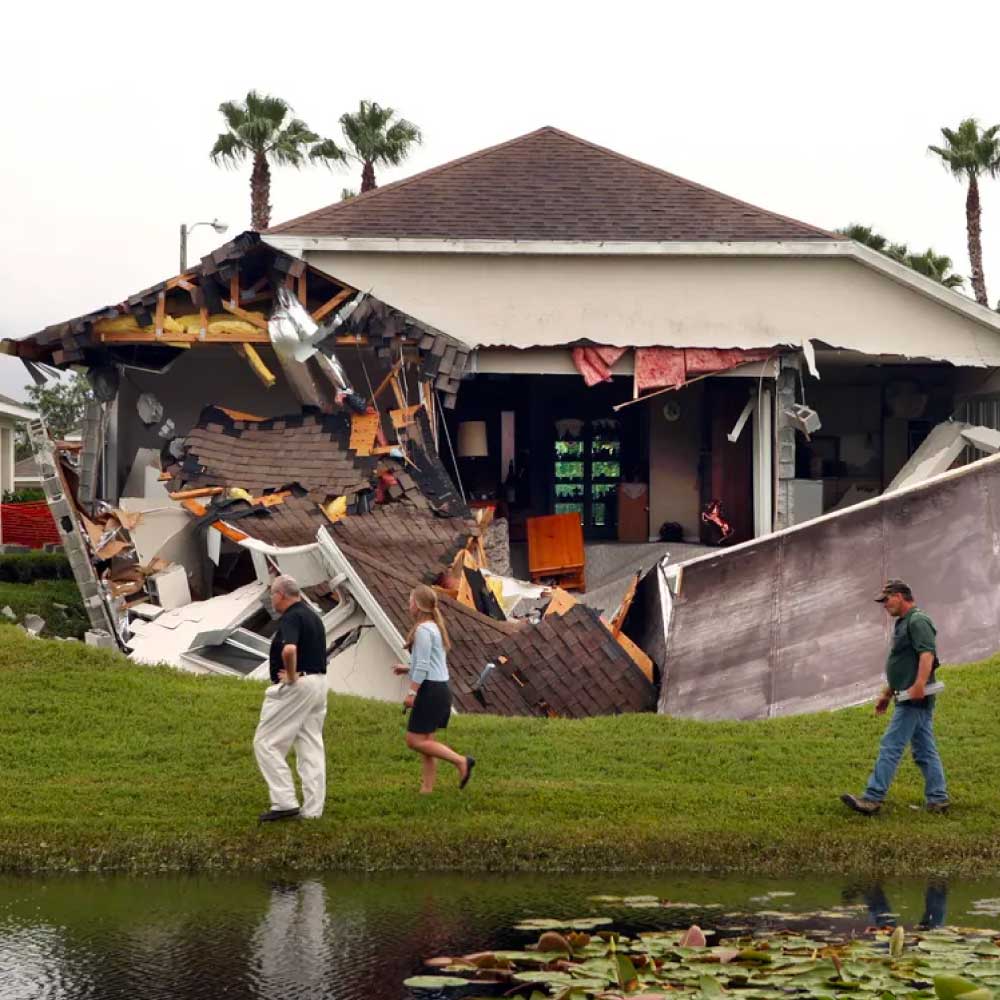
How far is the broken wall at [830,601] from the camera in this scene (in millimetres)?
15695

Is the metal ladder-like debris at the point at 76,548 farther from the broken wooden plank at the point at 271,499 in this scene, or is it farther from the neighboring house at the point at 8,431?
the neighboring house at the point at 8,431

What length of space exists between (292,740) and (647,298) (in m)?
14.8

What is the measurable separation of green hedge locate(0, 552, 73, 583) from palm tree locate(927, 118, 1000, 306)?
1119 inches

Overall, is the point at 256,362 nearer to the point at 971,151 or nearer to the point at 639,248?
the point at 639,248

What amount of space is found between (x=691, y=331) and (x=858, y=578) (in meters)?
8.43

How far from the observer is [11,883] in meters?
10.4

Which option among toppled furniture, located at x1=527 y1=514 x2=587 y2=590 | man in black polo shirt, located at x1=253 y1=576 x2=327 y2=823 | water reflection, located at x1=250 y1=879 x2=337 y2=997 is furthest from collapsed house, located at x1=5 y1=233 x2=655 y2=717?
water reflection, located at x1=250 y1=879 x2=337 y2=997

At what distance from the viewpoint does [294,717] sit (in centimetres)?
1141

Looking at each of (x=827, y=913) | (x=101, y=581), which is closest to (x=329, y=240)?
(x=101, y=581)

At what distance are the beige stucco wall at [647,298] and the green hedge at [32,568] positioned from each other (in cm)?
702

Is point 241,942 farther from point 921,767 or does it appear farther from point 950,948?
point 921,767

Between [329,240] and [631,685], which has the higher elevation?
[329,240]

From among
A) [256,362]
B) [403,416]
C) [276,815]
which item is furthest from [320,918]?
[256,362]

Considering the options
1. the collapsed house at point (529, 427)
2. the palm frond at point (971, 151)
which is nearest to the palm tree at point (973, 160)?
the palm frond at point (971, 151)
